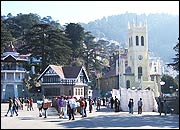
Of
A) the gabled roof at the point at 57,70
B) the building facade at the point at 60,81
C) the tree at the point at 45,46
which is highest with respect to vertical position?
the tree at the point at 45,46

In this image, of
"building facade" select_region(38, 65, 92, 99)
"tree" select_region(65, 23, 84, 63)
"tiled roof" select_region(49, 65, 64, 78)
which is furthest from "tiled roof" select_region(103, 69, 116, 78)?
"tiled roof" select_region(49, 65, 64, 78)

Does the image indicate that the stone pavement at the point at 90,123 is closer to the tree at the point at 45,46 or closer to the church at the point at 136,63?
the tree at the point at 45,46

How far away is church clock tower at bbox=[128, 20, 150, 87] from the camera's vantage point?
3253 inches

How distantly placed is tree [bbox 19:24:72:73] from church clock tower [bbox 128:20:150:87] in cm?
2506

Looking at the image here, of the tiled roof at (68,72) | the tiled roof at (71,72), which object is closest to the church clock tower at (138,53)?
the tiled roof at (71,72)

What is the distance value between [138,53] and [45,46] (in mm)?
29575

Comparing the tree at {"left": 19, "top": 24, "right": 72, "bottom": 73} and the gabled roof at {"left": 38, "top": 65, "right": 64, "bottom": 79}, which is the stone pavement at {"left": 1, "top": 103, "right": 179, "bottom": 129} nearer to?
the gabled roof at {"left": 38, "top": 65, "right": 64, "bottom": 79}

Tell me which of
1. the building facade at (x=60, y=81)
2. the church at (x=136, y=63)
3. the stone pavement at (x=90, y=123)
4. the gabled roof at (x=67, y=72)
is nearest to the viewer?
the stone pavement at (x=90, y=123)

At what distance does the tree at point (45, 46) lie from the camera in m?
60.0

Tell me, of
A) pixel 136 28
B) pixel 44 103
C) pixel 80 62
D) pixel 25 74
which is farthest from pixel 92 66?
pixel 44 103

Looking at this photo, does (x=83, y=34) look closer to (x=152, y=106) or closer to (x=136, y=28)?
(x=136, y=28)

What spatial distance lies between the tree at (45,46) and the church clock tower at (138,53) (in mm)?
25059

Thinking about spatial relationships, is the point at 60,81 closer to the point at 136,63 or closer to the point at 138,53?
the point at 136,63

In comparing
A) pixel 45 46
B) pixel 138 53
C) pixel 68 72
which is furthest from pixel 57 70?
pixel 138 53
